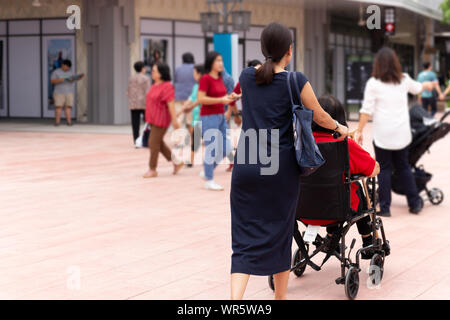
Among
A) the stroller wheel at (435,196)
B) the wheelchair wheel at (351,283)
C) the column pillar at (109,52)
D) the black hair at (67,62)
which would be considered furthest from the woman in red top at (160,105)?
the column pillar at (109,52)

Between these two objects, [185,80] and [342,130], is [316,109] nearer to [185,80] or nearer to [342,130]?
[342,130]

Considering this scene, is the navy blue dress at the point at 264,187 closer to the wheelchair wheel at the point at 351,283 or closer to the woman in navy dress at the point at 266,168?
the woman in navy dress at the point at 266,168

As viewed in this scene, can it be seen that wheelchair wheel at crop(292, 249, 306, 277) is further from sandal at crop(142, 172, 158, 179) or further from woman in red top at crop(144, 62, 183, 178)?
sandal at crop(142, 172, 158, 179)

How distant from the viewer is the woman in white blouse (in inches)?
310

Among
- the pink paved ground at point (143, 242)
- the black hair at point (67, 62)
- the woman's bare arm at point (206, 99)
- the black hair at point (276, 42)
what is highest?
the black hair at point (67, 62)

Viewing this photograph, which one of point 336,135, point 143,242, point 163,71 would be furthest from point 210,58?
point 336,135

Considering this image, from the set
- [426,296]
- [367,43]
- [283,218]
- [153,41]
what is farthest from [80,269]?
[367,43]

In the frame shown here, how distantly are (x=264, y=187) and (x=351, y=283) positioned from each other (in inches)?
43.2

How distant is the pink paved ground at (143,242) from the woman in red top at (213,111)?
0.46m

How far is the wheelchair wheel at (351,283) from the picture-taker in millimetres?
4949

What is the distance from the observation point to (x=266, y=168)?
14.2 ft

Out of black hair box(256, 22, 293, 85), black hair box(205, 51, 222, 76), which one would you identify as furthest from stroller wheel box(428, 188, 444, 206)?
black hair box(256, 22, 293, 85)

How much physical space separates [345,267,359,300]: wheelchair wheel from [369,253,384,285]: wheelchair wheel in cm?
30

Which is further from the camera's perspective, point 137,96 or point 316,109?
point 137,96
